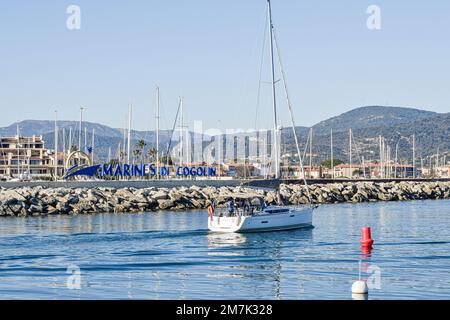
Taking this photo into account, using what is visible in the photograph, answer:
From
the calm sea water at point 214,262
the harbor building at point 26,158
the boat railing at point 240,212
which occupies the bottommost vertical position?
the calm sea water at point 214,262

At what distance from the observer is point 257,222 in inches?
1694

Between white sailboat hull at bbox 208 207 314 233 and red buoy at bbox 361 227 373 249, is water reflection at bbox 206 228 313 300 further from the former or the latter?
red buoy at bbox 361 227 373 249

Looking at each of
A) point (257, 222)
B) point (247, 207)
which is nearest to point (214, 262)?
point (257, 222)

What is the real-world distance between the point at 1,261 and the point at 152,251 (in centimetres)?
698

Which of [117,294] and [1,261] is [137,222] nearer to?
[1,261]

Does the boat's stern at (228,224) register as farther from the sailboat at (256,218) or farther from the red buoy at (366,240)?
the red buoy at (366,240)

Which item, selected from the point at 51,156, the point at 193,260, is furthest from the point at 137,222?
the point at 51,156

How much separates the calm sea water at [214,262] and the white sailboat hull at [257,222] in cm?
55

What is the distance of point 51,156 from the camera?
167m

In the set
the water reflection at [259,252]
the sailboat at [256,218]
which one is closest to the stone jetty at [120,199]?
the sailboat at [256,218]

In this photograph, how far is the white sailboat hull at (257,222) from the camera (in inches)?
1674

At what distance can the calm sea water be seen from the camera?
926 inches

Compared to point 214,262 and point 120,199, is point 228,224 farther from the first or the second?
point 120,199

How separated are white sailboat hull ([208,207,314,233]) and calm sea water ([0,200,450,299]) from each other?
1.82 ft
